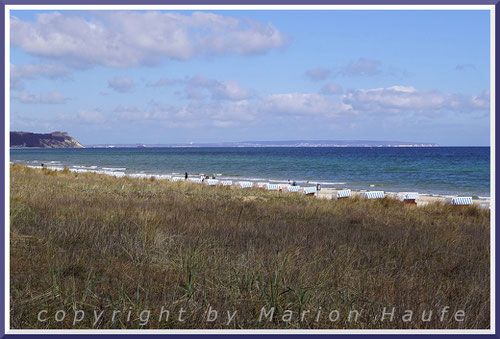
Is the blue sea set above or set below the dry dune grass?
below

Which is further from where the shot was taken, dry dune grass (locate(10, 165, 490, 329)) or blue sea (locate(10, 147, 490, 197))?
blue sea (locate(10, 147, 490, 197))

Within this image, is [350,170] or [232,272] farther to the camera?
[350,170]

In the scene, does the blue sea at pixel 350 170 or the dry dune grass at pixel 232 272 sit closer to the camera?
the dry dune grass at pixel 232 272

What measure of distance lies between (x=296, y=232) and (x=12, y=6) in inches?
216

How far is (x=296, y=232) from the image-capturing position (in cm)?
774

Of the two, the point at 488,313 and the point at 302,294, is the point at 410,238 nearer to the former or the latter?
the point at 488,313

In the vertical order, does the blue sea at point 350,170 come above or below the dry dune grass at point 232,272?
below

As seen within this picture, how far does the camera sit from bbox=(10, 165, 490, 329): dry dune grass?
3.91 m

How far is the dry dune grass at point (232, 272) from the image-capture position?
3912 millimetres

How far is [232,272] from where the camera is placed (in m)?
4.88

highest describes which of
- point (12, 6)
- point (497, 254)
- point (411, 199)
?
point (12, 6)

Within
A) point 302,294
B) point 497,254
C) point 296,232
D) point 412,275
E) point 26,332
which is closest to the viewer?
point 26,332

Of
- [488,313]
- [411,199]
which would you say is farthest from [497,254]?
[411,199]

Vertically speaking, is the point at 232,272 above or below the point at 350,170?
above
